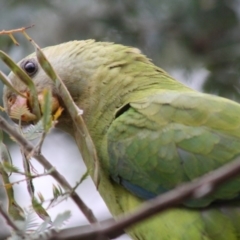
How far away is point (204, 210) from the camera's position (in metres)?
1.85

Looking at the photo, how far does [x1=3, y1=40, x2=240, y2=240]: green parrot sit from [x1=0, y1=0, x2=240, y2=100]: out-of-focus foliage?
3.53 ft

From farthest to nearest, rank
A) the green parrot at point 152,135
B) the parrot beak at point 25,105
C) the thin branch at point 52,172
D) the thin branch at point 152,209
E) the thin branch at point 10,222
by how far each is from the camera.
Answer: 1. the parrot beak at point 25,105
2. the green parrot at point 152,135
3. the thin branch at point 52,172
4. the thin branch at point 10,222
5. the thin branch at point 152,209

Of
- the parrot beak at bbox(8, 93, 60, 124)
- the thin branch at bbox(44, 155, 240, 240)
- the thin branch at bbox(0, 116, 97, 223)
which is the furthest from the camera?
the parrot beak at bbox(8, 93, 60, 124)

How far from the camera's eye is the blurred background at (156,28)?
3336mm

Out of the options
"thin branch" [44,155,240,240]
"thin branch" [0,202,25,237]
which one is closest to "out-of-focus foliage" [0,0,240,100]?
"thin branch" [0,202,25,237]

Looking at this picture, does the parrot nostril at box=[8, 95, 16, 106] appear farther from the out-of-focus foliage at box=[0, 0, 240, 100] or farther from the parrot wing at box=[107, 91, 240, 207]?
the out-of-focus foliage at box=[0, 0, 240, 100]

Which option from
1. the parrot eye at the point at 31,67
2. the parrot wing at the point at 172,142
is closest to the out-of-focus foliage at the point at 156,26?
the parrot eye at the point at 31,67

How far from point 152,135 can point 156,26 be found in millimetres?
1747

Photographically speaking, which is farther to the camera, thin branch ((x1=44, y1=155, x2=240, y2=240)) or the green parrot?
the green parrot

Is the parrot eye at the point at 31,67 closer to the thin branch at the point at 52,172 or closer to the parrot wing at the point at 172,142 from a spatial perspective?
the parrot wing at the point at 172,142

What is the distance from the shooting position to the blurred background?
3.34m

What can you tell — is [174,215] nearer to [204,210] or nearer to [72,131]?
[204,210]

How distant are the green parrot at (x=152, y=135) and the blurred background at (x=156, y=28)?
3.36 feet

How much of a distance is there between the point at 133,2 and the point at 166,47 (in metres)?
0.36
